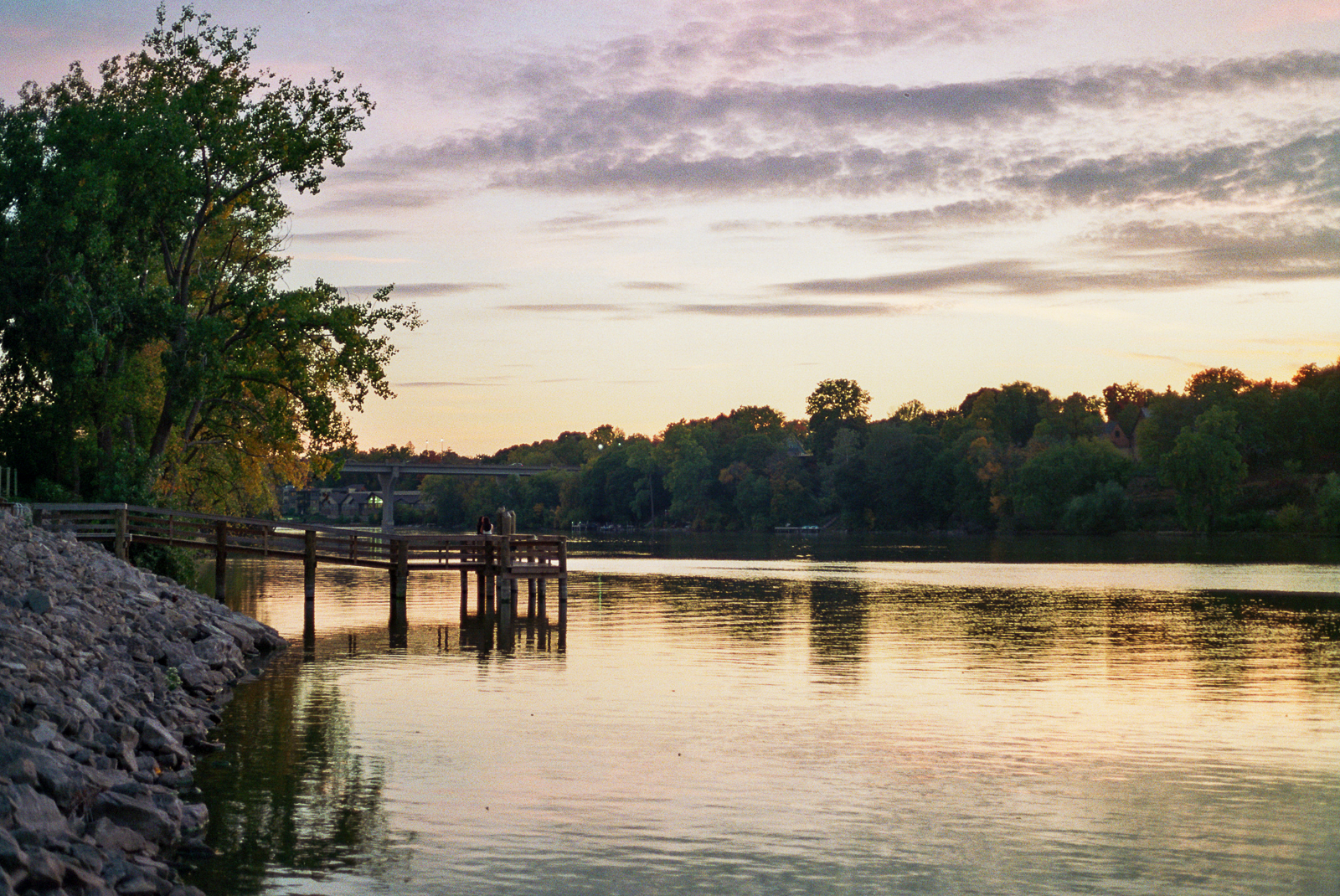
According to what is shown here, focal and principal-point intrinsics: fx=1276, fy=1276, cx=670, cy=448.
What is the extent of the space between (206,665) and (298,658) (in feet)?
16.3

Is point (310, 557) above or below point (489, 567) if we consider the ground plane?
above

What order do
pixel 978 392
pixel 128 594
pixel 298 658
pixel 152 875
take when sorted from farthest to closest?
pixel 978 392 < pixel 298 658 < pixel 128 594 < pixel 152 875

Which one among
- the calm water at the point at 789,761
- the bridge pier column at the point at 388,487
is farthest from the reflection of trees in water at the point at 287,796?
the bridge pier column at the point at 388,487

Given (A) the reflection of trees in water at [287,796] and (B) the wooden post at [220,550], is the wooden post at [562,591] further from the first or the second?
(A) the reflection of trees in water at [287,796]

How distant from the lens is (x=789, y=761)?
52.1 feet

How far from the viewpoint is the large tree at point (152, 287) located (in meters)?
36.0

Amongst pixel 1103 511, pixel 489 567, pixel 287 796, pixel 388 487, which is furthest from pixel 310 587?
pixel 388 487

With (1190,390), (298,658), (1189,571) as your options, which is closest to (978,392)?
(1190,390)

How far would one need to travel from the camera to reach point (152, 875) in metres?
10.2

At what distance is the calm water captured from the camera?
11.4 metres

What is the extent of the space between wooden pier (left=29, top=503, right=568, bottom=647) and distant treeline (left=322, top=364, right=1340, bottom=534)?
279 feet

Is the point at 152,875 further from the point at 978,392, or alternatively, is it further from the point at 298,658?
the point at 978,392

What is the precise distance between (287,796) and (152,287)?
27092mm

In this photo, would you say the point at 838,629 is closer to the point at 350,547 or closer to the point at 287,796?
the point at 350,547
